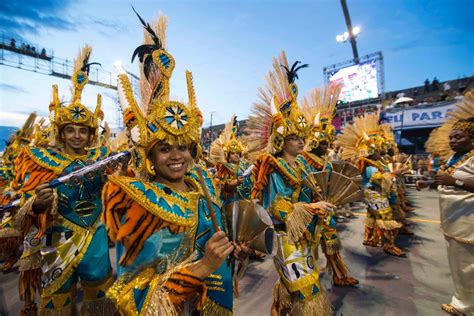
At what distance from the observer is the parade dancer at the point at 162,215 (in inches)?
53.4

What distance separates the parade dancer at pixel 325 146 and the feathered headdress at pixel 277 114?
1.58ft

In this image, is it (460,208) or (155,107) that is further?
(460,208)

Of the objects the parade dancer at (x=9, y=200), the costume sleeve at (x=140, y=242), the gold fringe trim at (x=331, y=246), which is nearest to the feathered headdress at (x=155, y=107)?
the costume sleeve at (x=140, y=242)

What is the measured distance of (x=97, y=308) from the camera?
2695 mm

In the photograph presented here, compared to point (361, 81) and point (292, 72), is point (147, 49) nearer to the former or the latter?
point (292, 72)

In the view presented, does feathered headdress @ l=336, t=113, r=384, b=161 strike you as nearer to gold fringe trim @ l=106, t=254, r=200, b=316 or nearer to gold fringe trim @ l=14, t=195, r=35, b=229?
gold fringe trim @ l=106, t=254, r=200, b=316

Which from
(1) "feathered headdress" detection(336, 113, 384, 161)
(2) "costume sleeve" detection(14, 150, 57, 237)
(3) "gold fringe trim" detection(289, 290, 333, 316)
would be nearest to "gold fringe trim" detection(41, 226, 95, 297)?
(2) "costume sleeve" detection(14, 150, 57, 237)

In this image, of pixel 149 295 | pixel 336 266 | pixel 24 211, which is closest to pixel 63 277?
pixel 24 211

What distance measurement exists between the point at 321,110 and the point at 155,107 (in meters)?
3.81

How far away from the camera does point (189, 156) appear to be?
5.95 feet

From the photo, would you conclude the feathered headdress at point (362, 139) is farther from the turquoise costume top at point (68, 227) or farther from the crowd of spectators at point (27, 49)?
the crowd of spectators at point (27, 49)

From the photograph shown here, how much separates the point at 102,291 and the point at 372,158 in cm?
607

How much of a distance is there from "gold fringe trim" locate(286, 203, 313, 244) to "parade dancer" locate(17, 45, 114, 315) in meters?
2.08

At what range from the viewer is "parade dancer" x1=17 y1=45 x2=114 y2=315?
8.90ft
